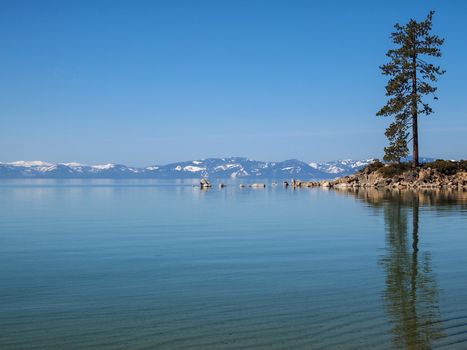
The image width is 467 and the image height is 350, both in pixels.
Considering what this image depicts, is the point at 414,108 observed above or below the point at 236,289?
above

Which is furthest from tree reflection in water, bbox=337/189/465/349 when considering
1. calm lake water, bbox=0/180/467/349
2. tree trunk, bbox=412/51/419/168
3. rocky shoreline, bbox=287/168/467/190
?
tree trunk, bbox=412/51/419/168

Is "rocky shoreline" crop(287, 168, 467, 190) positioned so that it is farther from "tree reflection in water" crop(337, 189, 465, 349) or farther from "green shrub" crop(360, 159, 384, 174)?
"tree reflection in water" crop(337, 189, 465, 349)

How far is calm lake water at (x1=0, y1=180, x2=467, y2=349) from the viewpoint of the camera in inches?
395

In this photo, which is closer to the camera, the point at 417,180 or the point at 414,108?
the point at 414,108

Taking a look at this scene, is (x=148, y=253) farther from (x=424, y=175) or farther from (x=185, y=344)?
(x=424, y=175)

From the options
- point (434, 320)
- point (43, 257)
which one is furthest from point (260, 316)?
point (43, 257)

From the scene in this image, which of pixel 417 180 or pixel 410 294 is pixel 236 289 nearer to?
pixel 410 294

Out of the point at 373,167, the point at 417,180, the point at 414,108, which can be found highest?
the point at 414,108

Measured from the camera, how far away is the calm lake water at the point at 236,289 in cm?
1004

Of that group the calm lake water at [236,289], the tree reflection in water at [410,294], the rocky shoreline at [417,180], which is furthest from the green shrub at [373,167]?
the tree reflection in water at [410,294]

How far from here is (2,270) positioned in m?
17.0

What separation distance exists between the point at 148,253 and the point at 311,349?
1222 cm

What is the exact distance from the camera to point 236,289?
45.8ft

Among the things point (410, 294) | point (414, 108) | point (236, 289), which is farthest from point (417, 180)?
point (236, 289)
